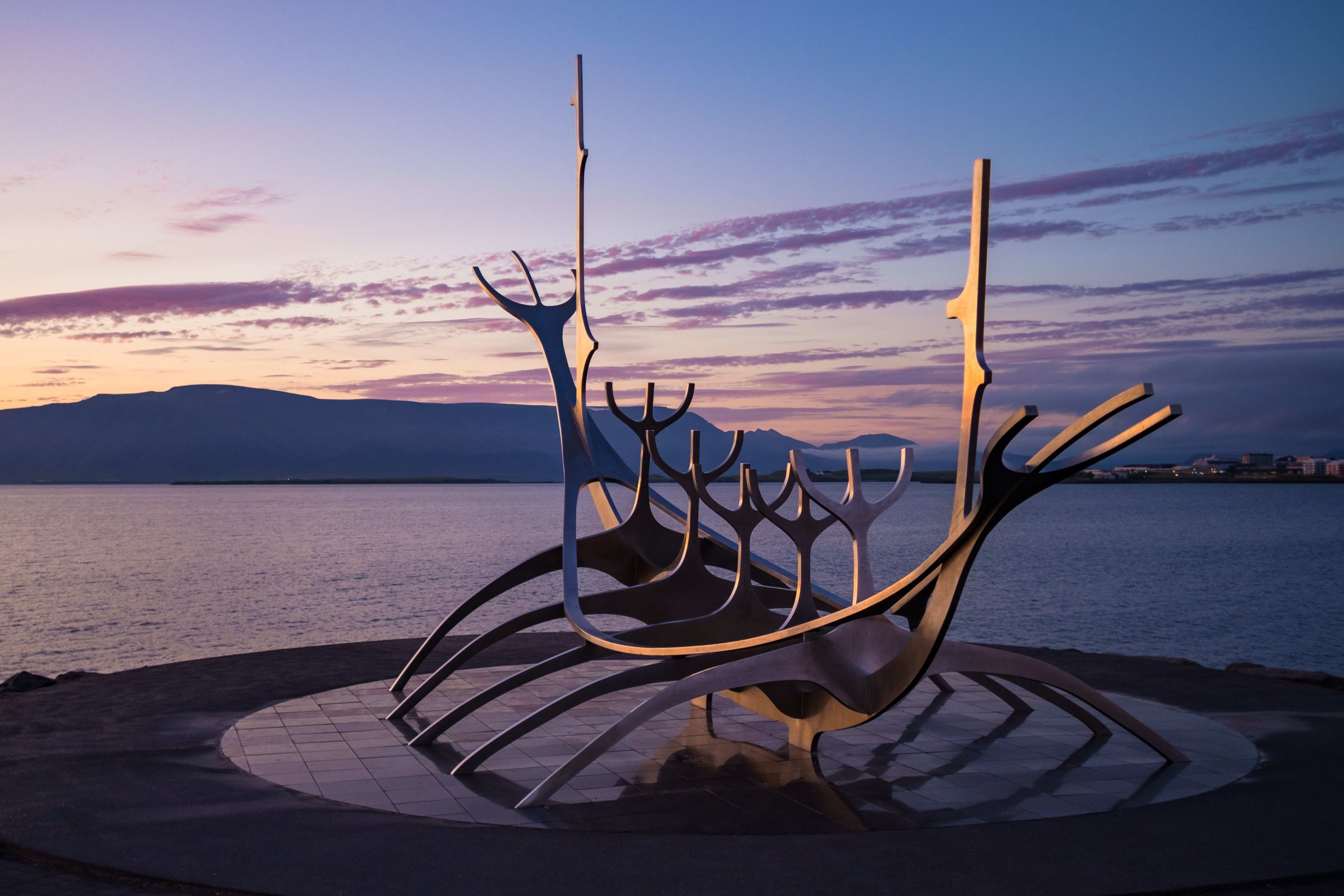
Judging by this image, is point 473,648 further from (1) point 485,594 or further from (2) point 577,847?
(2) point 577,847

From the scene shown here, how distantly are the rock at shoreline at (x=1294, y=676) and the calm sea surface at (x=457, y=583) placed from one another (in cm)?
1131

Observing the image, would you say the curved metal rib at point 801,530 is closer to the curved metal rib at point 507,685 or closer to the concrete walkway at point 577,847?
the curved metal rib at point 507,685

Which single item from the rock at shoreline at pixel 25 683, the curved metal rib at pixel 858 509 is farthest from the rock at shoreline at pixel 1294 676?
the rock at shoreline at pixel 25 683

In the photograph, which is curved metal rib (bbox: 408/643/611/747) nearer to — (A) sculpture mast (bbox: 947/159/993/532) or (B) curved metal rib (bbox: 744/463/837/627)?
(B) curved metal rib (bbox: 744/463/837/627)

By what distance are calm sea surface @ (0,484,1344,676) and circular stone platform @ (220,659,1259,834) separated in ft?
52.4

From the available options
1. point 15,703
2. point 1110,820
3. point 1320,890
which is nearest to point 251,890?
point 1110,820

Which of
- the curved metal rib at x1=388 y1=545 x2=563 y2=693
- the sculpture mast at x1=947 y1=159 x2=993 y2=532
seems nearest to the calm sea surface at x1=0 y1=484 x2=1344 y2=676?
the curved metal rib at x1=388 y1=545 x2=563 y2=693

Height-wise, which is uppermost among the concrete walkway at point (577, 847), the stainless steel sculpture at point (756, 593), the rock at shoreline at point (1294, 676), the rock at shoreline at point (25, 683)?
the stainless steel sculpture at point (756, 593)

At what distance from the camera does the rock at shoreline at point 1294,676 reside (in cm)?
1516

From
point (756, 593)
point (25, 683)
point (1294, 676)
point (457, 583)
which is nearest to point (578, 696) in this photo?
point (756, 593)

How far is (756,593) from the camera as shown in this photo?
13227mm

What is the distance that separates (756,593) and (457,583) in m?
34.6

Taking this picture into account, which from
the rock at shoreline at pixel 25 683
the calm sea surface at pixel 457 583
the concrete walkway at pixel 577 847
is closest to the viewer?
the concrete walkway at pixel 577 847

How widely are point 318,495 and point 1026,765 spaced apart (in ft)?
642
